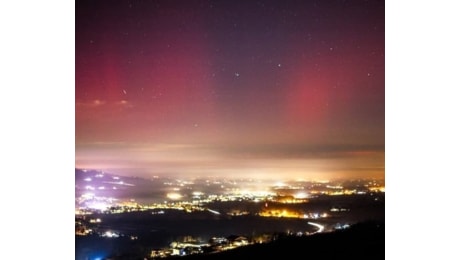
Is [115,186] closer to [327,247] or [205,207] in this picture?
[205,207]

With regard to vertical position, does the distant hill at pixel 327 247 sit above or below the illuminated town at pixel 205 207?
below

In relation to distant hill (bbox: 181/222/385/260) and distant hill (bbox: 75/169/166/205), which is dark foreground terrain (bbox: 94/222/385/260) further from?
distant hill (bbox: 75/169/166/205)

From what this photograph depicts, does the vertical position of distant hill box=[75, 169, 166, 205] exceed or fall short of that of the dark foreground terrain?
it exceeds it

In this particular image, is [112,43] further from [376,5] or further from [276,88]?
[376,5]

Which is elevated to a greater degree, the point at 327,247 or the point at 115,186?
the point at 115,186

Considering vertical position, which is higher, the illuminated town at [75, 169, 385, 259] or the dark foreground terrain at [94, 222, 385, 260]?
the illuminated town at [75, 169, 385, 259]

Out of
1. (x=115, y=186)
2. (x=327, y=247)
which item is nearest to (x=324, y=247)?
(x=327, y=247)

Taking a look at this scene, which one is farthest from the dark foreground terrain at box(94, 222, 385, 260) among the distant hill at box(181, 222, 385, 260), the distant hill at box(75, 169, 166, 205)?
the distant hill at box(75, 169, 166, 205)

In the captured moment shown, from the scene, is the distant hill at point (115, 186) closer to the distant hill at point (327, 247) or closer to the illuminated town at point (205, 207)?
the illuminated town at point (205, 207)

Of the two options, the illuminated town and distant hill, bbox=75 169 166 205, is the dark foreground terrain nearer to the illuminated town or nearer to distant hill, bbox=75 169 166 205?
the illuminated town

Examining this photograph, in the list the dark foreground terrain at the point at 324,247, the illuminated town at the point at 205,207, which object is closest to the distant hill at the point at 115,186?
the illuminated town at the point at 205,207

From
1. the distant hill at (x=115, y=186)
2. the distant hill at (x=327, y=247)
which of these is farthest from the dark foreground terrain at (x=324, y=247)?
the distant hill at (x=115, y=186)
